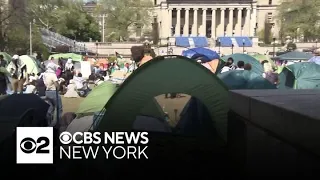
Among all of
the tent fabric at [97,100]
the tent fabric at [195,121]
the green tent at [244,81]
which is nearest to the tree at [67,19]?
the green tent at [244,81]

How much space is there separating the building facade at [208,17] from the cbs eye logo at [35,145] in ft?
297

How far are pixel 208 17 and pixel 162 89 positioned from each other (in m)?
94.0

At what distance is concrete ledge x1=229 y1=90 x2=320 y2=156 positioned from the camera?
2453 mm

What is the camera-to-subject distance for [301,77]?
1585 centimetres

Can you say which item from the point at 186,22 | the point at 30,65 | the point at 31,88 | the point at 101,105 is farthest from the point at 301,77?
the point at 186,22

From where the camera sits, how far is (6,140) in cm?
497

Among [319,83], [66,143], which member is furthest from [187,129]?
[319,83]

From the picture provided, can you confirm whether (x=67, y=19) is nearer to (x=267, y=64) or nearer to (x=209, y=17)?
(x=209, y=17)

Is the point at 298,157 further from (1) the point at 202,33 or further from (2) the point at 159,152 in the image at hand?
(1) the point at 202,33

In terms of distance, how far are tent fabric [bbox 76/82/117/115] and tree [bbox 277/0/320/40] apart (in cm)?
6684

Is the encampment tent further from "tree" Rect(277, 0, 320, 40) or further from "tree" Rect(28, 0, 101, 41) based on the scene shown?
"tree" Rect(277, 0, 320, 40)
